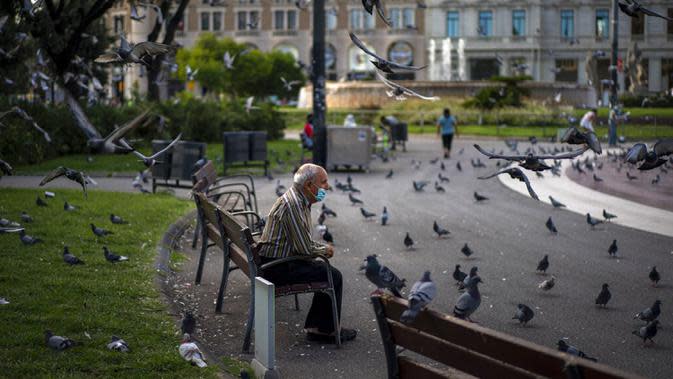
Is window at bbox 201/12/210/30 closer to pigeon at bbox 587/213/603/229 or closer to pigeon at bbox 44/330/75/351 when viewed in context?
pigeon at bbox 587/213/603/229

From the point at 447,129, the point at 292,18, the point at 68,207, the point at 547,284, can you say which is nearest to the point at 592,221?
the point at 547,284

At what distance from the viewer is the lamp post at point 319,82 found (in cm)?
2125

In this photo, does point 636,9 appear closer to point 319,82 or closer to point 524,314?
point 524,314

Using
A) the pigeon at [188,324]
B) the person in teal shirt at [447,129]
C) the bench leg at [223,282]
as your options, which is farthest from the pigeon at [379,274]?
the person in teal shirt at [447,129]

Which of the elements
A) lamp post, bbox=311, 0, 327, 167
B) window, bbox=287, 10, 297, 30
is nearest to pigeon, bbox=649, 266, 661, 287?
lamp post, bbox=311, 0, 327, 167

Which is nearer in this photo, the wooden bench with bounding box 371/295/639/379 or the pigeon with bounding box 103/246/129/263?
the wooden bench with bounding box 371/295/639/379

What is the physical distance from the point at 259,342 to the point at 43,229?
6.54 metres

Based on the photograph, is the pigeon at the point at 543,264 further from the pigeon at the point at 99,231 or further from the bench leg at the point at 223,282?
the pigeon at the point at 99,231

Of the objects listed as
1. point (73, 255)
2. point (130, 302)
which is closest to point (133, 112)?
point (73, 255)

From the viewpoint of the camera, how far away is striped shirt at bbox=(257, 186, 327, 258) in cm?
742

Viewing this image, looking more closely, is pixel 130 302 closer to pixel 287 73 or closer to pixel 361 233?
pixel 361 233

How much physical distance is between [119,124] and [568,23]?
54.5 metres

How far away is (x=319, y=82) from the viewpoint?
2192 cm

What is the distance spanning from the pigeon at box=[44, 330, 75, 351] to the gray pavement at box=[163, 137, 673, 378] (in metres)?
1.02
